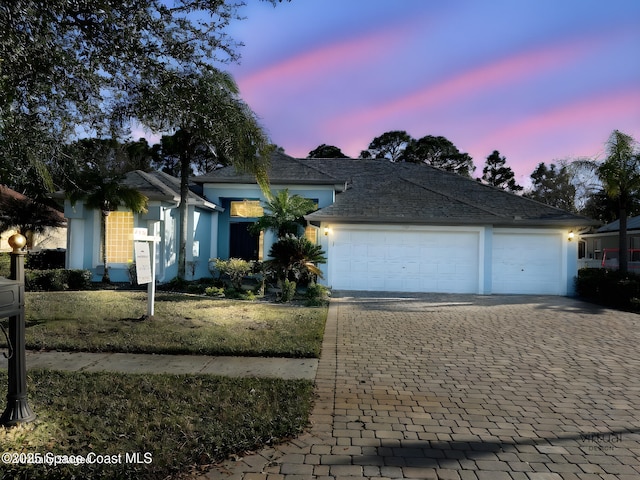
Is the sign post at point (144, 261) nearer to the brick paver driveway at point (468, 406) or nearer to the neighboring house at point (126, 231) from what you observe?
the brick paver driveway at point (468, 406)

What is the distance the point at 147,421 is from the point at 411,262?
12.0 meters

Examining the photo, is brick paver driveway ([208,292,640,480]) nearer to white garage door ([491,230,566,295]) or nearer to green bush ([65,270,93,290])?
white garage door ([491,230,566,295])

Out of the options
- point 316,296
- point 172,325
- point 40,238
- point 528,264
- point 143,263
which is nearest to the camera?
point 172,325

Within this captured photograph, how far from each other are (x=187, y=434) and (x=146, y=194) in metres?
12.2

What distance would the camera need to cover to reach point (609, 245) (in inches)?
1226

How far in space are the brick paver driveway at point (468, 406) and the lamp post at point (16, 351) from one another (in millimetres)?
1997

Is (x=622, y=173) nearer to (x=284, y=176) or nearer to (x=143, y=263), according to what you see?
(x=284, y=176)

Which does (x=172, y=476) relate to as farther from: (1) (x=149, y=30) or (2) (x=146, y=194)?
(2) (x=146, y=194)

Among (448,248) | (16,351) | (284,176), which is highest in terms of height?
(284,176)

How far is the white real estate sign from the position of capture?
8.93 metres

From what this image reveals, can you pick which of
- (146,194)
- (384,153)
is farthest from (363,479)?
(384,153)

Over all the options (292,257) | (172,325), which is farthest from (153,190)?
(172,325)

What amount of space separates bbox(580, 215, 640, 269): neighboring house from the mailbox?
26.5 m

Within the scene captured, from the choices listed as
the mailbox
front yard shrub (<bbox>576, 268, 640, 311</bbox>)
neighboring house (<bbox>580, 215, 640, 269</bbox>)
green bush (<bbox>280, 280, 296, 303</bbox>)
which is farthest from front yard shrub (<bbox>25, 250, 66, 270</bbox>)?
neighboring house (<bbox>580, 215, 640, 269</bbox>)
